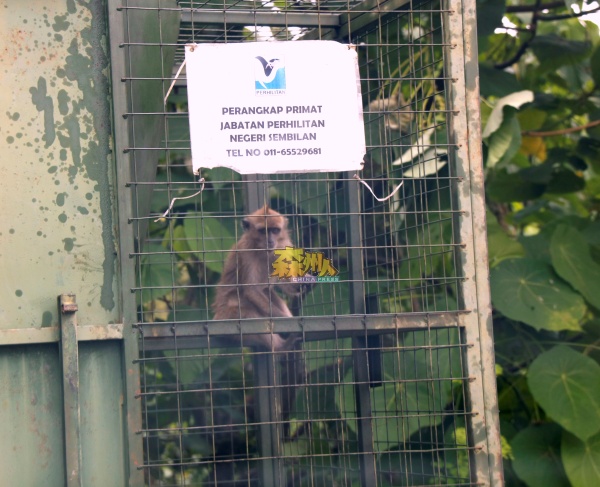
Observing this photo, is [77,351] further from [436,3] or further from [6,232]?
[436,3]

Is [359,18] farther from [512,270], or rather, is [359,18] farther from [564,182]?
[564,182]

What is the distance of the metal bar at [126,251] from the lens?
7.38ft

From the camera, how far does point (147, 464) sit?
2256 mm

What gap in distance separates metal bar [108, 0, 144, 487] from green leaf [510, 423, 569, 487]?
2.43 metres

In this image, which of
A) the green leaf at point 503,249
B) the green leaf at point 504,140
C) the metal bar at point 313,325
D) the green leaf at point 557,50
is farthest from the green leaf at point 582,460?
the green leaf at point 557,50

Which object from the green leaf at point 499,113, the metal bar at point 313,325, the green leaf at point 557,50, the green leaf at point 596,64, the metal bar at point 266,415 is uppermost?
the green leaf at point 557,50

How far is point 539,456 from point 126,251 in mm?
2741

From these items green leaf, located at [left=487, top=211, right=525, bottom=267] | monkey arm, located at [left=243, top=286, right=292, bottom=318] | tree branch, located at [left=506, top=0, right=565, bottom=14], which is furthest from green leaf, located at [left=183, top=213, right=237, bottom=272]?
tree branch, located at [left=506, top=0, right=565, bottom=14]

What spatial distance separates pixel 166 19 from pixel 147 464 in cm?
134

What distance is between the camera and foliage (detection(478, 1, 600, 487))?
385cm

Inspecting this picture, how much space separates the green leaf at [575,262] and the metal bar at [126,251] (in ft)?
8.16

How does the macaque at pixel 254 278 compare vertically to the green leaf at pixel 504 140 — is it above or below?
below

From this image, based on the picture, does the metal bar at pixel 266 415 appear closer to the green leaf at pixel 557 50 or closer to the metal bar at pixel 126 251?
the metal bar at pixel 126 251

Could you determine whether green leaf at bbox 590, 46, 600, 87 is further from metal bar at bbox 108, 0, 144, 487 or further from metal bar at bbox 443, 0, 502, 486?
metal bar at bbox 108, 0, 144, 487
